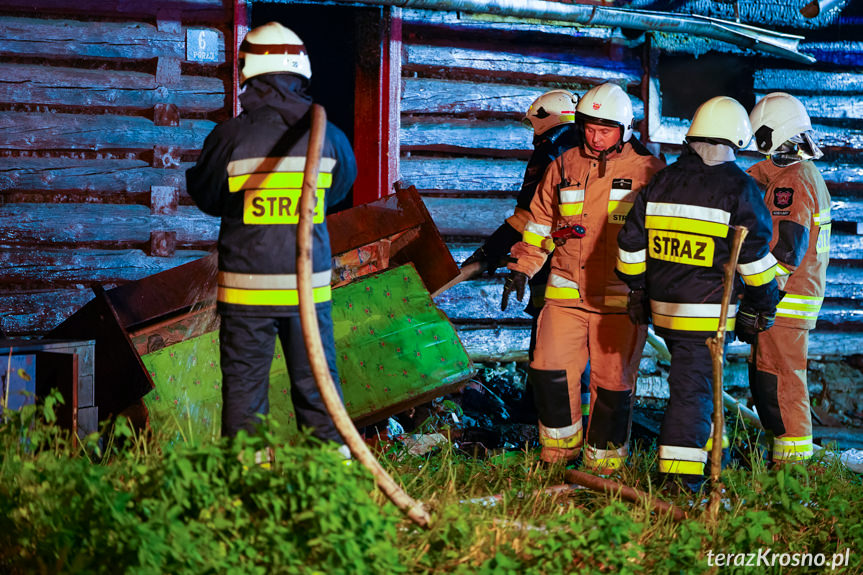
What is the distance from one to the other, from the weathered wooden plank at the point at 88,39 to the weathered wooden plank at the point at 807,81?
15.8 feet

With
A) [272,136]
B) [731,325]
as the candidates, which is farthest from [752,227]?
[272,136]

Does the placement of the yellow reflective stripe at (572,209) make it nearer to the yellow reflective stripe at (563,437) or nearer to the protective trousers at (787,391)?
the yellow reflective stripe at (563,437)

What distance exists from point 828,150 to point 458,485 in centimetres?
543

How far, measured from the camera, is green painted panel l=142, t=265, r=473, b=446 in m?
4.62

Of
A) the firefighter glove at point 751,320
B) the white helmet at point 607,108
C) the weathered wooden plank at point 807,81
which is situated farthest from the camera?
A: the weathered wooden plank at point 807,81

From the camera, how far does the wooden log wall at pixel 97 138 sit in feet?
20.4

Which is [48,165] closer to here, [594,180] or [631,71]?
[594,180]

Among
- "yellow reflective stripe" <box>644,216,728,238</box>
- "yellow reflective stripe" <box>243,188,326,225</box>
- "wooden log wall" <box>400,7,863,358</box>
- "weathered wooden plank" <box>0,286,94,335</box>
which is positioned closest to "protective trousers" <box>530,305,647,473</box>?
"yellow reflective stripe" <box>644,216,728,238</box>

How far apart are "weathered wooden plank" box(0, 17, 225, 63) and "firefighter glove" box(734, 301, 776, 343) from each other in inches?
172

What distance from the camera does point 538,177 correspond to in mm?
5418

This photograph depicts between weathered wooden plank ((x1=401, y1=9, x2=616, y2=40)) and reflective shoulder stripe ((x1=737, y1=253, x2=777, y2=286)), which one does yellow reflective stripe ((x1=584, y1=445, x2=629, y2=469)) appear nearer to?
reflective shoulder stripe ((x1=737, y1=253, x2=777, y2=286))

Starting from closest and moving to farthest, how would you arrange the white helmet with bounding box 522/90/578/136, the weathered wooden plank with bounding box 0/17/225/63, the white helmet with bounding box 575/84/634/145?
1. the white helmet with bounding box 575/84/634/145
2. the white helmet with bounding box 522/90/578/136
3. the weathered wooden plank with bounding box 0/17/225/63

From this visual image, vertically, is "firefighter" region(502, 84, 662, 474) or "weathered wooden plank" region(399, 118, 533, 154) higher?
"weathered wooden plank" region(399, 118, 533, 154)

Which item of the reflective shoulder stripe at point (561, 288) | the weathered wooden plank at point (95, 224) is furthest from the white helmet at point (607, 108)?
the weathered wooden plank at point (95, 224)
